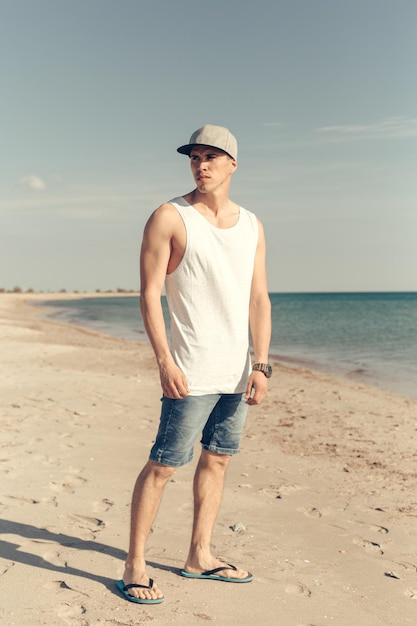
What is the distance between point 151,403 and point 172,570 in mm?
5642

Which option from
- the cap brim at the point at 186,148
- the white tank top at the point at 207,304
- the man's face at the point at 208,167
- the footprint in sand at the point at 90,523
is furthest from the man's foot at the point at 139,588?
the cap brim at the point at 186,148

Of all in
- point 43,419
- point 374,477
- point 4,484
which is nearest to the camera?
point 4,484

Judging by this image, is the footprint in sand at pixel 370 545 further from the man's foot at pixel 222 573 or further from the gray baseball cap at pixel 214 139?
the gray baseball cap at pixel 214 139

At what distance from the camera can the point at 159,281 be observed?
334cm

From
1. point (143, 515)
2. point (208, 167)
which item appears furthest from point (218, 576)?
point (208, 167)

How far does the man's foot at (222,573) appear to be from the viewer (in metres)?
3.69

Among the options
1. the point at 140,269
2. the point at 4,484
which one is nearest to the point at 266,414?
the point at 4,484

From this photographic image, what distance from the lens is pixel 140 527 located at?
348 centimetres

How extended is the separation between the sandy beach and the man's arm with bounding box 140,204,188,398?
116cm

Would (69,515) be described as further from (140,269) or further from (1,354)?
(1,354)

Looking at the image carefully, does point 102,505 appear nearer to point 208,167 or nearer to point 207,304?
point 207,304

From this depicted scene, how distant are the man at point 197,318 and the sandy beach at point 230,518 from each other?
38 centimetres

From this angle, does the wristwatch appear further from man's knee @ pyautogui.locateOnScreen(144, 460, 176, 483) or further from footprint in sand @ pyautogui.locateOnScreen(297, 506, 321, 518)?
footprint in sand @ pyautogui.locateOnScreen(297, 506, 321, 518)

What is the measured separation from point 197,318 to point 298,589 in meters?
1.60
